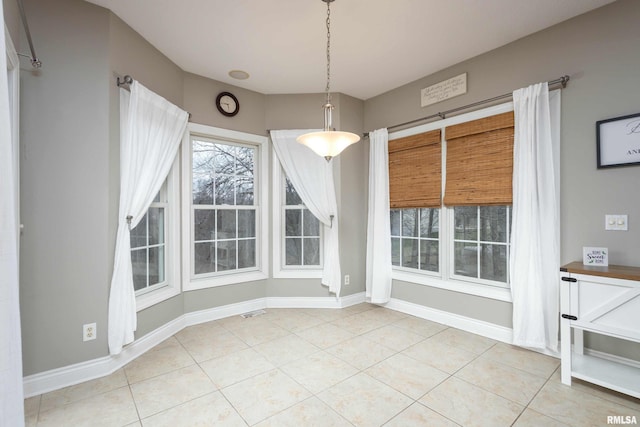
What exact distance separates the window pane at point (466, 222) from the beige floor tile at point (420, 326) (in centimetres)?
99

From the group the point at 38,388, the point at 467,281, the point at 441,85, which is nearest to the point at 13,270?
the point at 38,388

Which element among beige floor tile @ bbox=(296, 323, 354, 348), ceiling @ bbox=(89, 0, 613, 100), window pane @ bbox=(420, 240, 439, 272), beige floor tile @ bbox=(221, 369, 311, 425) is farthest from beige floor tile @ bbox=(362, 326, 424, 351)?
ceiling @ bbox=(89, 0, 613, 100)

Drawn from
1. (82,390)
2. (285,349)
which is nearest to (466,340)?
(285,349)

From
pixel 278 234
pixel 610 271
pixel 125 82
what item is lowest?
pixel 610 271

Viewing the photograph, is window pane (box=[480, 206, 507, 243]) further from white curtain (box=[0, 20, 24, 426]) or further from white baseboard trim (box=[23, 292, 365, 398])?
white curtain (box=[0, 20, 24, 426])

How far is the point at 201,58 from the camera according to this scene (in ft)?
10.1

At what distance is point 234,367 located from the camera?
2482mm

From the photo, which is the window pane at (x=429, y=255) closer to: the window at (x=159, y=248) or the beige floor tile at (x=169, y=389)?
the beige floor tile at (x=169, y=389)

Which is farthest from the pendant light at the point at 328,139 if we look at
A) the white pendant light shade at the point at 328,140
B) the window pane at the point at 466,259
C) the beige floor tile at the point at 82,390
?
the beige floor tile at the point at 82,390

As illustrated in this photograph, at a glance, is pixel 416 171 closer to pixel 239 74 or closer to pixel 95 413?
pixel 239 74

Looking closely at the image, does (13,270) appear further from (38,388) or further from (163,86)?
(163,86)

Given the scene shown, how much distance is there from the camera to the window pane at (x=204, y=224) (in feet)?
11.5

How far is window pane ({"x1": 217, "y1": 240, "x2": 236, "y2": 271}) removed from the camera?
368 cm

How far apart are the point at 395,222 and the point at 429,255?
0.61 m
